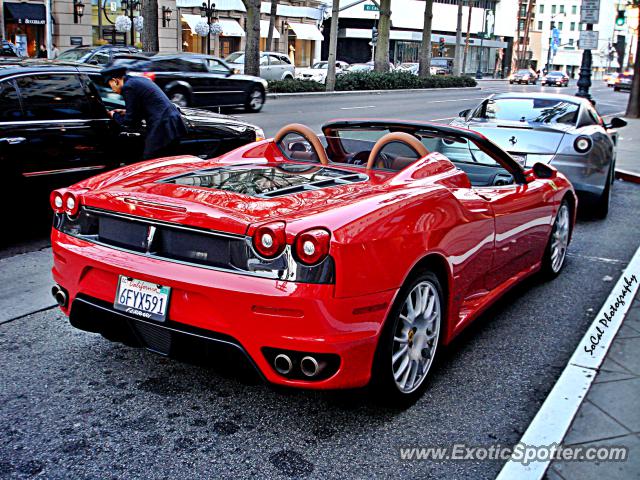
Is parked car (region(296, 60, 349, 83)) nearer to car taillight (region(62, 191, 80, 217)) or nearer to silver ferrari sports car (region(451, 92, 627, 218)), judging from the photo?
silver ferrari sports car (region(451, 92, 627, 218))

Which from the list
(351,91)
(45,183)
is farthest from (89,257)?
(351,91)

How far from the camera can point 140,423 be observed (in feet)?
11.4

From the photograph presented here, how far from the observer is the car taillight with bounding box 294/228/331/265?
3.13 m

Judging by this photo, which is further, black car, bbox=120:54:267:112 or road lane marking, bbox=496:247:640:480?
black car, bbox=120:54:267:112

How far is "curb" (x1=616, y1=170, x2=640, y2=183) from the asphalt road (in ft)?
25.8

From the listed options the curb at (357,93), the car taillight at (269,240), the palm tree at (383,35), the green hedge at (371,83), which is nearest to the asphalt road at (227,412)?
the car taillight at (269,240)

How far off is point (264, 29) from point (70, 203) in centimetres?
5612

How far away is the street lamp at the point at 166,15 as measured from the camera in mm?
47188

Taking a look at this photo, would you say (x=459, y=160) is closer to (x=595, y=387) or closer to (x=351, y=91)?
(x=595, y=387)

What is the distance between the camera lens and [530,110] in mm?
9188

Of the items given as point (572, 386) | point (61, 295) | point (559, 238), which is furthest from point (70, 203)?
point (559, 238)

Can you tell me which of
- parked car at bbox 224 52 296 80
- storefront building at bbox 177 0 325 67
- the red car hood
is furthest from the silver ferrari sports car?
storefront building at bbox 177 0 325 67

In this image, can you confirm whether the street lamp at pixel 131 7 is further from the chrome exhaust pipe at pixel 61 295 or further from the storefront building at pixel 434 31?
the chrome exhaust pipe at pixel 61 295

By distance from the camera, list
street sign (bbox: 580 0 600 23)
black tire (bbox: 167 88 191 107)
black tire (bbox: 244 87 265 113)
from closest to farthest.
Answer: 1. black tire (bbox: 167 88 191 107)
2. street sign (bbox: 580 0 600 23)
3. black tire (bbox: 244 87 265 113)
